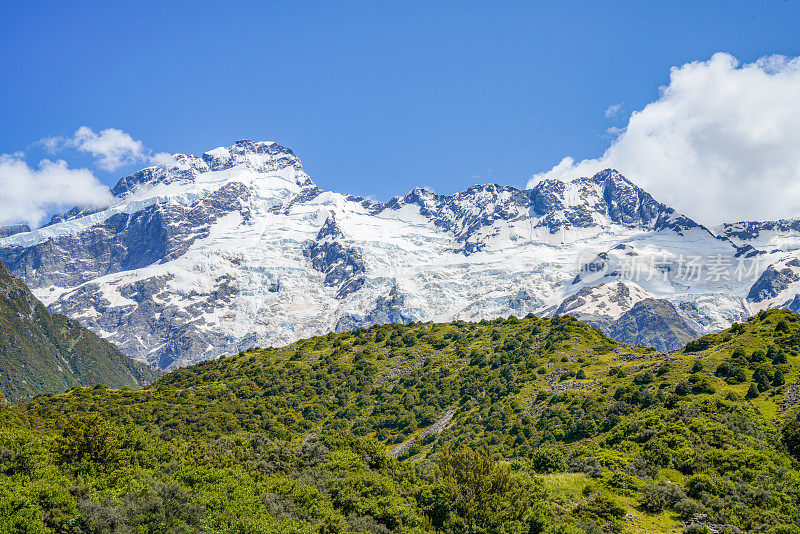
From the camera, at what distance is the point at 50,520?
4247cm

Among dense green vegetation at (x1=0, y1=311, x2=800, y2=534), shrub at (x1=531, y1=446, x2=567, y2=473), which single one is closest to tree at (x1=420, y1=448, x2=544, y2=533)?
dense green vegetation at (x1=0, y1=311, x2=800, y2=534)

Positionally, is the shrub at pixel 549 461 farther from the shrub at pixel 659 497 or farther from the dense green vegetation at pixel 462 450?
the shrub at pixel 659 497

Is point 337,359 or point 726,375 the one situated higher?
point 337,359

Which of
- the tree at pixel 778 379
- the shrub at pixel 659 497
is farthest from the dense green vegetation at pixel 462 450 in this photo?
the tree at pixel 778 379

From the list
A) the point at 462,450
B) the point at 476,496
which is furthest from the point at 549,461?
the point at 476,496

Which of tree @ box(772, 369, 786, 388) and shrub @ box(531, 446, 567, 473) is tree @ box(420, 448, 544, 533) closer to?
shrub @ box(531, 446, 567, 473)

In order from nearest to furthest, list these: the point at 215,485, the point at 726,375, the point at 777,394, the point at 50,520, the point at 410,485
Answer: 1. the point at 50,520
2. the point at 215,485
3. the point at 410,485
4. the point at 777,394
5. the point at 726,375

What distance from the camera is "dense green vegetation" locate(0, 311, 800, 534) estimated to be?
154 feet

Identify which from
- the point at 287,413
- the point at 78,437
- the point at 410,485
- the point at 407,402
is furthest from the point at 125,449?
the point at 407,402

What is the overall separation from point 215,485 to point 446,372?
77.9 meters

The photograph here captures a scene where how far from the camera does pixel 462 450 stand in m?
55.8

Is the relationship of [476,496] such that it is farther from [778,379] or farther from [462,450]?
[778,379]

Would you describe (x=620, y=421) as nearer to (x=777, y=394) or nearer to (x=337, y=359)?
(x=777, y=394)

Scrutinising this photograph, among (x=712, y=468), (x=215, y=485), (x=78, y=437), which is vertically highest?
(x=78, y=437)
